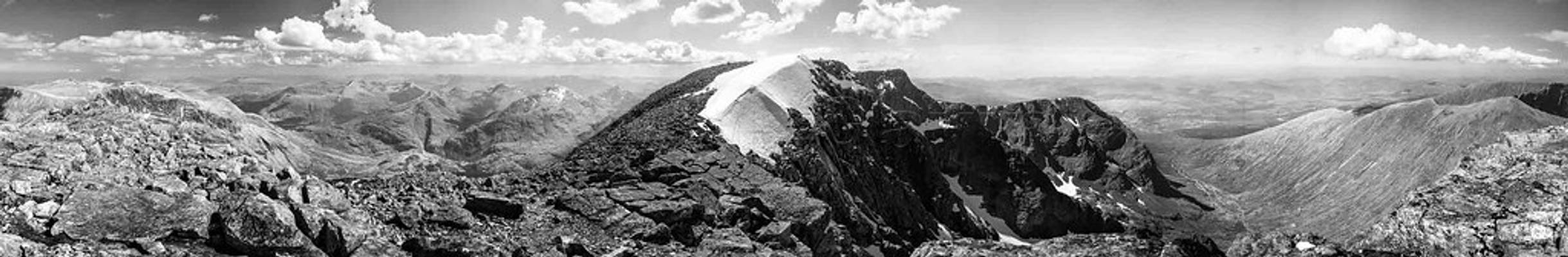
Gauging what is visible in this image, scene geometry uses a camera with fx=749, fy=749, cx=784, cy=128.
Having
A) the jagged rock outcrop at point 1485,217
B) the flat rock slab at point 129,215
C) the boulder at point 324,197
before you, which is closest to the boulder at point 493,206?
the boulder at point 324,197

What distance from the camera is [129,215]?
3288 cm

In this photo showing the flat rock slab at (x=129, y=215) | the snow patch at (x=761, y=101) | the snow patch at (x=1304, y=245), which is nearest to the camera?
the flat rock slab at (x=129, y=215)

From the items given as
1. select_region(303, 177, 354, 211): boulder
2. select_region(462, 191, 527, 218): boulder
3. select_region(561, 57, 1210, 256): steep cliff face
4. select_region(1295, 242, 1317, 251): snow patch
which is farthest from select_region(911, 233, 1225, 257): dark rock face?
select_region(303, 177, 354, 211): boulder

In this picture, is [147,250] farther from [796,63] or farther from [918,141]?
[918,141]

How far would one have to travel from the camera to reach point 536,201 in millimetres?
54094

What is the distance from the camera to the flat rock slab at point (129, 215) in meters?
31.0

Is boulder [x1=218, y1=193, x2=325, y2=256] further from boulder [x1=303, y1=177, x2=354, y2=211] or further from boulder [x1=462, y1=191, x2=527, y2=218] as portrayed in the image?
boulder [x1=462, y1=191, x2=527, y2=218]

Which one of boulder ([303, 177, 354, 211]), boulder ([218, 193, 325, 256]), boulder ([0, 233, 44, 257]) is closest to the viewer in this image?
boulder ([0, 233, 44, 257])

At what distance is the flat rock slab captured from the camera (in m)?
31.0

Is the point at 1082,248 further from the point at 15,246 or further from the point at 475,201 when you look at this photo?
the point at 15,246

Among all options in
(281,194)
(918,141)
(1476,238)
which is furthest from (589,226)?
(918,141)

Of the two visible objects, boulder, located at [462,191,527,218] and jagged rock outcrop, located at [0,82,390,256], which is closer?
jagged rock outcrop, located at [0,82,390,256]

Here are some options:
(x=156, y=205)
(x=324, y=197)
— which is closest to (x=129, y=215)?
(x=156, y=205)

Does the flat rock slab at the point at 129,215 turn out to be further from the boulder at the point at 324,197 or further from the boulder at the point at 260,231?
the boulder at the point at 324,197
